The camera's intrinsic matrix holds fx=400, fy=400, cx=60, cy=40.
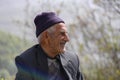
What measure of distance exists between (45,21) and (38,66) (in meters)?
0.42

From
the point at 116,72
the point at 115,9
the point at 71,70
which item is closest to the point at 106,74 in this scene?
the point at 116,72

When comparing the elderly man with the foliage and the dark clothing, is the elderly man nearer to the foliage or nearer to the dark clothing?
the dark clothing

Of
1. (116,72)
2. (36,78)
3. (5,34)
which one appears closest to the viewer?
(36,78)

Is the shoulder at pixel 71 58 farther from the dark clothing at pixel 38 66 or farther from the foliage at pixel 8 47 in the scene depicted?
the foliage at pixel 8 47

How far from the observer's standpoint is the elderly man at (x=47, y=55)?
3564mm

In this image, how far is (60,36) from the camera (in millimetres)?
3572

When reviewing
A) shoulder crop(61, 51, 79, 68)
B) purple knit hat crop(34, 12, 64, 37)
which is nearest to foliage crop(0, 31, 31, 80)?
shoulder crop(61, 51, 79, 68)

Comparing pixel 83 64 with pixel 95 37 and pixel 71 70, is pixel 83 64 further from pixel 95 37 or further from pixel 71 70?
pixel 71 70

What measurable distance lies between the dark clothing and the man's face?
139 mm

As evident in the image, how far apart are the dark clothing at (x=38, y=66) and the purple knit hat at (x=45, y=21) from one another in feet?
0.59

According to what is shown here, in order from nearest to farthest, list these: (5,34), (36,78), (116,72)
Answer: (36,78), (116,72), (5,34)

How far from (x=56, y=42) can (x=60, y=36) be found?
2.5 inches

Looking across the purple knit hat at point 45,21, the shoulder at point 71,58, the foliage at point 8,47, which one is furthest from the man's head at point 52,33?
the foliage at point 8,47

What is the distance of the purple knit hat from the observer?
142 inches
